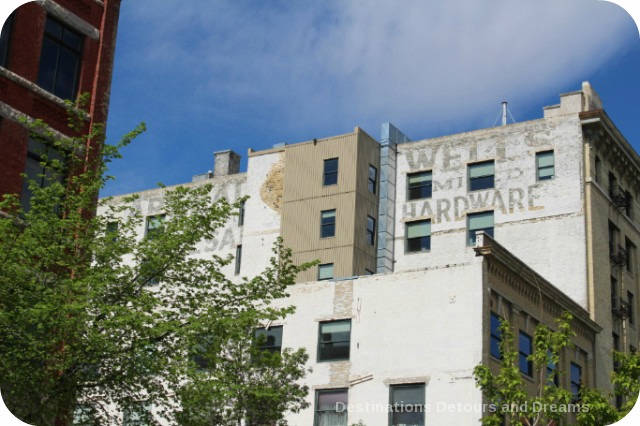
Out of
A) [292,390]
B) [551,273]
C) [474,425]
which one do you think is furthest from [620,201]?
[292,390]

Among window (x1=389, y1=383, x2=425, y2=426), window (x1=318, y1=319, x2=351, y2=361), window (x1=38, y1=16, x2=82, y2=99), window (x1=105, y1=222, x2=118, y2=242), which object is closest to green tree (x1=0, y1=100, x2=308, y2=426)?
window (x1=105, y1=222, x2=118, y2=242)

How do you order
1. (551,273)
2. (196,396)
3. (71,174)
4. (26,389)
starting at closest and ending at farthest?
1. (26,389)
2. (196,396)
3. (71,174)
4. (551,273)

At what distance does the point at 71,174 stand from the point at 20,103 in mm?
3631

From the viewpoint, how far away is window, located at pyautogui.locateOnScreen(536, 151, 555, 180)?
182 ft

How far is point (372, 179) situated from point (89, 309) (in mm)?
36084

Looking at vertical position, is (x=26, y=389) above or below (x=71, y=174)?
below

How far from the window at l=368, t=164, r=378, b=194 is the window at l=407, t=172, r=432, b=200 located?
7.39ft

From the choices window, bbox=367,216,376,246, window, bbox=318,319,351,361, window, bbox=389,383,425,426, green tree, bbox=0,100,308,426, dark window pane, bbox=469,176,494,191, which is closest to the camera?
green tree, bbox=0,100,308,426

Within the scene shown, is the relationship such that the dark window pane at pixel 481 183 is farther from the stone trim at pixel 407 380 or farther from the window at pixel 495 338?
the stone trim at pixel 407 380

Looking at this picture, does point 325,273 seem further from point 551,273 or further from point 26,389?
point 26,389

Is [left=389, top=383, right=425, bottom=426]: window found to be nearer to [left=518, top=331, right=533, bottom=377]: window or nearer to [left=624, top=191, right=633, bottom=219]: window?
[left=518, top=331, right=533, bottom=377]: window

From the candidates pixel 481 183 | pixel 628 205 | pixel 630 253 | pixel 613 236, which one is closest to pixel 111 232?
pixel 481 183

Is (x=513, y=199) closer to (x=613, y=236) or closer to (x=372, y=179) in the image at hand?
(x=613, y=236)

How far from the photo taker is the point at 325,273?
5375 cm
